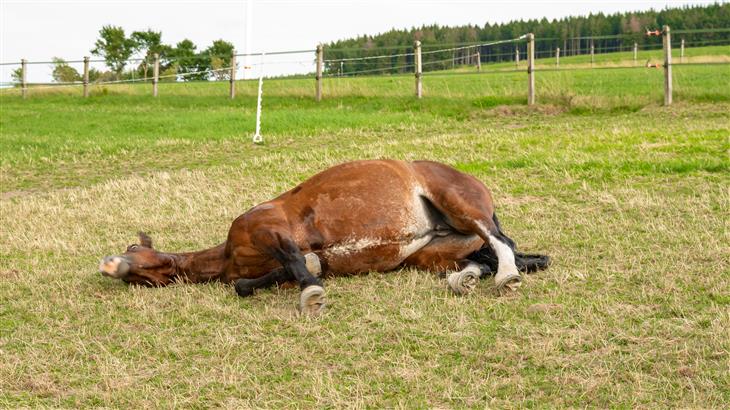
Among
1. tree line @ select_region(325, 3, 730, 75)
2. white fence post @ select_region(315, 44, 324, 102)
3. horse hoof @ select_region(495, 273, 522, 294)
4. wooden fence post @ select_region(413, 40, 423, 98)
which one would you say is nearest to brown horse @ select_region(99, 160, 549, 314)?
horse hoof @ select_region(495, 273, 522, 294)

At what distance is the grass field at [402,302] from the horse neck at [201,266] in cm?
13

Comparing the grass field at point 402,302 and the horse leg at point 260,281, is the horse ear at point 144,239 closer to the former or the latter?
the grass field at point 402,302

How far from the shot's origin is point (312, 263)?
585 centimetres

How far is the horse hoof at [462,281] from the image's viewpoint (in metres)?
5.68

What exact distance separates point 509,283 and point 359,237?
3.39ft

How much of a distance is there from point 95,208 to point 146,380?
18.5 feet

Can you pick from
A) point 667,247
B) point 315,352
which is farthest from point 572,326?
point 667,247

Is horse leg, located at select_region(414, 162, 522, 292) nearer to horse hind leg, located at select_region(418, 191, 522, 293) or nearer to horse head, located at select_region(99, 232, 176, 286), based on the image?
horse hind leg, located at select_region(418, 191, 522, 293)

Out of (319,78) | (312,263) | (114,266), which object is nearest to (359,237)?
(312,263)

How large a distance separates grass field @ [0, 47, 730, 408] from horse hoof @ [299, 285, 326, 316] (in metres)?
0.10

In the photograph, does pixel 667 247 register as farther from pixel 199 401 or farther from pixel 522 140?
pixel 522 140

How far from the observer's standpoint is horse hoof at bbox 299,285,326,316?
5363 mm

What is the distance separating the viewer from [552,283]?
19.4ft

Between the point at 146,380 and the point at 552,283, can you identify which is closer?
the point at 146,380
